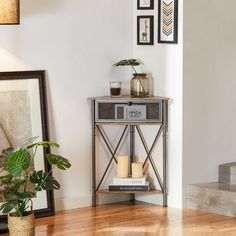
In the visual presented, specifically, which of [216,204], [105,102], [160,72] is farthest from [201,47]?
[216,204]

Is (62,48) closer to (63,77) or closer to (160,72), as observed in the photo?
(63,77)

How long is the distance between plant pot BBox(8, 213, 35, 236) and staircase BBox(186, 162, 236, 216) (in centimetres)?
161

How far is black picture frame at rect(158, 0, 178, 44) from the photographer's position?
607 centimetres

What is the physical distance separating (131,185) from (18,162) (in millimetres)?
1429

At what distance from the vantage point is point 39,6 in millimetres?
5875

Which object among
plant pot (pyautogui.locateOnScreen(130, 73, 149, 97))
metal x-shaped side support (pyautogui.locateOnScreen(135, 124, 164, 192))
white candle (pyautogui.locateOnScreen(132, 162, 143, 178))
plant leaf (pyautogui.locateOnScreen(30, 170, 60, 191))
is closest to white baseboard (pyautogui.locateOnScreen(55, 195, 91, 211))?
white candle (pyautogui.locateOnScreen(132, 162, 143, 178))

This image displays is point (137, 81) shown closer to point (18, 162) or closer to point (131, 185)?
point (131, 185)

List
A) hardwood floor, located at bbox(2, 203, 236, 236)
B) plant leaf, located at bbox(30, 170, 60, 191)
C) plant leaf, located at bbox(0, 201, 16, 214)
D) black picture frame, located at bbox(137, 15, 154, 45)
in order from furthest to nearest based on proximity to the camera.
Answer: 1. black picture frame, located at bbox(137, 15, 154, 45)
2. hardwood floor, located at bbox(2, 203, 236, 236)
3. plant leaf, located at bbox(30, 170, 60, 191)
4. plant leaf, located at bbox(0, 201, 16, 214)

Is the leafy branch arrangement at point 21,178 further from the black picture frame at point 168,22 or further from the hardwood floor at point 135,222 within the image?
the black picture frame at point 168,22

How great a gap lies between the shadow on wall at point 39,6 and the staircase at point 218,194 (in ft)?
6.13

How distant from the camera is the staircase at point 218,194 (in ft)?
19.3

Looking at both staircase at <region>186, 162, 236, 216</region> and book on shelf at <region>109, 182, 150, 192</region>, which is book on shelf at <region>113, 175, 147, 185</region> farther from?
staircase at <region>186, 162, 236, 216</region>

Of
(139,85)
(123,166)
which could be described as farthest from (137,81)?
(123,166)

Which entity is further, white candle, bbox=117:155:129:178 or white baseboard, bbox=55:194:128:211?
white candle, bbox=117:155:129:178
